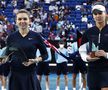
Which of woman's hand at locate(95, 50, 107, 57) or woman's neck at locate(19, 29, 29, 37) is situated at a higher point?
woman's neck at locate(19, 29, 29, 37)

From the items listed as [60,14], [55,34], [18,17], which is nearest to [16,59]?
[18,17]

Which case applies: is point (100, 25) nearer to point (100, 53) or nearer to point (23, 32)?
point (100, 53)

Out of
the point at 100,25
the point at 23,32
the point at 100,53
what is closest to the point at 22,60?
the point at 23,32

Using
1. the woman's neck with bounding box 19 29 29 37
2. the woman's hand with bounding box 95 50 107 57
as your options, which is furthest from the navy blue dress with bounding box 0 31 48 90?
Result: the woman's hand with bounding box 95 50 107 57

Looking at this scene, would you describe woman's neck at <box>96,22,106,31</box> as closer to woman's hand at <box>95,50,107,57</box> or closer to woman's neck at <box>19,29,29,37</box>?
woman's hand at <box>95,50,107,57</box>

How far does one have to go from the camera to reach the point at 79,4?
25391 mm

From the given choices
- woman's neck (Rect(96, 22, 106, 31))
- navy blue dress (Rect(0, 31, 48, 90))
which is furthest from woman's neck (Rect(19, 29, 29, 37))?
woman's neck (Rect(96, 22, 106, 31))

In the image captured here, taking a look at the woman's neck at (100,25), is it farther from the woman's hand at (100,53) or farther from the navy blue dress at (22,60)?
Answer: the navy blue dress at (22,60)

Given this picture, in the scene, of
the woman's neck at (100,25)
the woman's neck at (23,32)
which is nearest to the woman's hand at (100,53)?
the woman's neck at (100,25)

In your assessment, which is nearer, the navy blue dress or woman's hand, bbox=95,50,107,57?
woman's hand, bbox=95,50,107,57

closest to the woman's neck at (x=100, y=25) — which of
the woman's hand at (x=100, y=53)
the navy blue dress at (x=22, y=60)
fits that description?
the woman's hand at (x=100, y=53)

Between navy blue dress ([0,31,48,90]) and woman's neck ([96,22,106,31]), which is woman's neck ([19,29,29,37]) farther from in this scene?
woman's neck ([96,22,106,31])

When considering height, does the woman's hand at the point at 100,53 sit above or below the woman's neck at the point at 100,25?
below

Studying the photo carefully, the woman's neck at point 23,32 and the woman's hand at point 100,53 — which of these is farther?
the woman's neck at point 23,32
